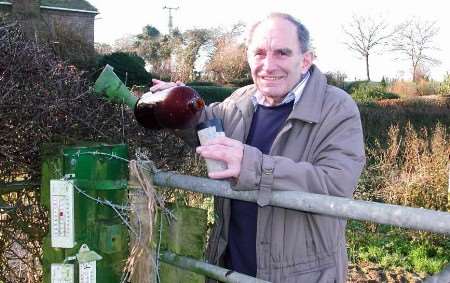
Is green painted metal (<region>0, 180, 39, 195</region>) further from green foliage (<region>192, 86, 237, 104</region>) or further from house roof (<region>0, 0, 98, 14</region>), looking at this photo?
house roof (<region>0, 0, 98, 14</region>)

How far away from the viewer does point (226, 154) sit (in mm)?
1636

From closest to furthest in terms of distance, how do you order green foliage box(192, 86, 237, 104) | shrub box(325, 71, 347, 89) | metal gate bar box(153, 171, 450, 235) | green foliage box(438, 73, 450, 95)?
metal gate bar box(153, 171, 450, 235)
green foliage box(192, 86, 237, 104)
green foliage box(438, 73, 450, 95)
shrub box(325, 71, 347, 89)

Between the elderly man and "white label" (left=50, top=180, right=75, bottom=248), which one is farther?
"white label" (left=50, top=180, right=75, bottom=248)

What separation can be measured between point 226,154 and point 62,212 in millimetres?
594

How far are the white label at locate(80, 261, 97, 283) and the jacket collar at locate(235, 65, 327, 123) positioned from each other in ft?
2.71

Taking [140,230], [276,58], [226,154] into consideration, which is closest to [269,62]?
[276,58]

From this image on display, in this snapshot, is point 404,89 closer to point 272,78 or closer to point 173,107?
point 272,78

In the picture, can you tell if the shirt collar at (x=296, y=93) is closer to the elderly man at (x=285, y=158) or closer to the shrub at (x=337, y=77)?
the elderly man at (x=285, y=158)

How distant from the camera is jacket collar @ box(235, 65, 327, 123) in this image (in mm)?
1918

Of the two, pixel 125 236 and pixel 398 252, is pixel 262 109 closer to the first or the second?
pixel 125 236

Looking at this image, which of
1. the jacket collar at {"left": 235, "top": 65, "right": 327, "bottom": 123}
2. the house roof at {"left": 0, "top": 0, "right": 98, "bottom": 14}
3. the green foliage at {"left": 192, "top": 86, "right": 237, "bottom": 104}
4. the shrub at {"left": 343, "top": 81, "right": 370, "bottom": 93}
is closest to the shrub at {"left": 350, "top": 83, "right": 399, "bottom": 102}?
the shrub at {"left": 343, "top": 81, "right": 370, "bottom": 93}

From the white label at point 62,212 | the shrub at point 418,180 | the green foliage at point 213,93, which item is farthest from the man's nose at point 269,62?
the green foliage at point 213,93

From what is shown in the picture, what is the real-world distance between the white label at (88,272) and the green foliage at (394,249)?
481 centimetres

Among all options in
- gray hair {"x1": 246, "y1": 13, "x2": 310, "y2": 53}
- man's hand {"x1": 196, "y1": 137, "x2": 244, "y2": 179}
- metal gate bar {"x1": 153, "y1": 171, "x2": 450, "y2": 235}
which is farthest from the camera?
gray hair {"x1": 246, "y1": 13, "x2": 310, "y2": 53}
